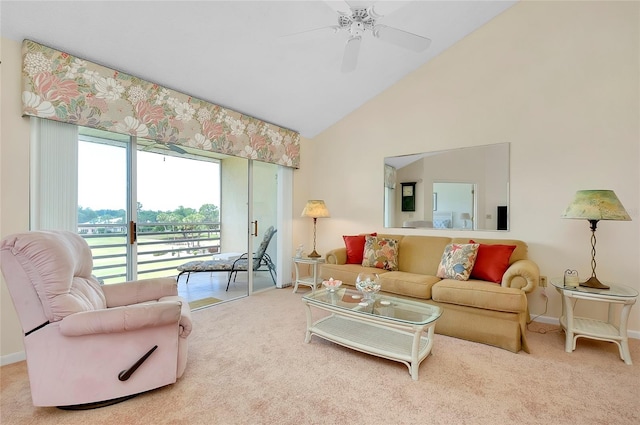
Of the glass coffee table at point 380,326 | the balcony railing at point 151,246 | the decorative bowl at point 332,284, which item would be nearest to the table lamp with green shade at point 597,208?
the glass coffee table at point 380,326

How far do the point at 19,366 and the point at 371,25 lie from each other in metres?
3.74

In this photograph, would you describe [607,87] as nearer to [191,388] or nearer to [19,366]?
[191,388]

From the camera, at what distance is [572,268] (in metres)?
3.04

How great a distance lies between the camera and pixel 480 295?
264cm

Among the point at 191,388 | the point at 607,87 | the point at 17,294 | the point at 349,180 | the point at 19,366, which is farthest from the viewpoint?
the point at 349,180

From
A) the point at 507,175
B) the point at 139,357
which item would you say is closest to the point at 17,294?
the point at 139,357

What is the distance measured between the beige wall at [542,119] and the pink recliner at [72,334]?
999mm

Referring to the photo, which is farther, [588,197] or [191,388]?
[588,197]

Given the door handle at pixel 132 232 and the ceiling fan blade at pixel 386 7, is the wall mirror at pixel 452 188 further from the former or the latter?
the door handle at pixel 132 232

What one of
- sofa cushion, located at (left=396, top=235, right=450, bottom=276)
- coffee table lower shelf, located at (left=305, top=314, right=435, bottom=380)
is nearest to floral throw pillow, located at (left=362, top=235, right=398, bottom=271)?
sofa cushion, located at (left=396, top=235, right=450, bottom=276)

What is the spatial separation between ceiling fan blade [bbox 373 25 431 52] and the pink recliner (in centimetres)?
248

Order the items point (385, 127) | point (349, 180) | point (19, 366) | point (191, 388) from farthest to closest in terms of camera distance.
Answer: point (349, 180) < point (385, 127) < point (19, 366) < point (191, 388)

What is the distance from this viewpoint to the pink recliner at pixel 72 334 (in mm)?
1637

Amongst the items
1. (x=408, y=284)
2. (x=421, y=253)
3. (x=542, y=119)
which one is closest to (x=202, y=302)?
(x=408, y=284)
